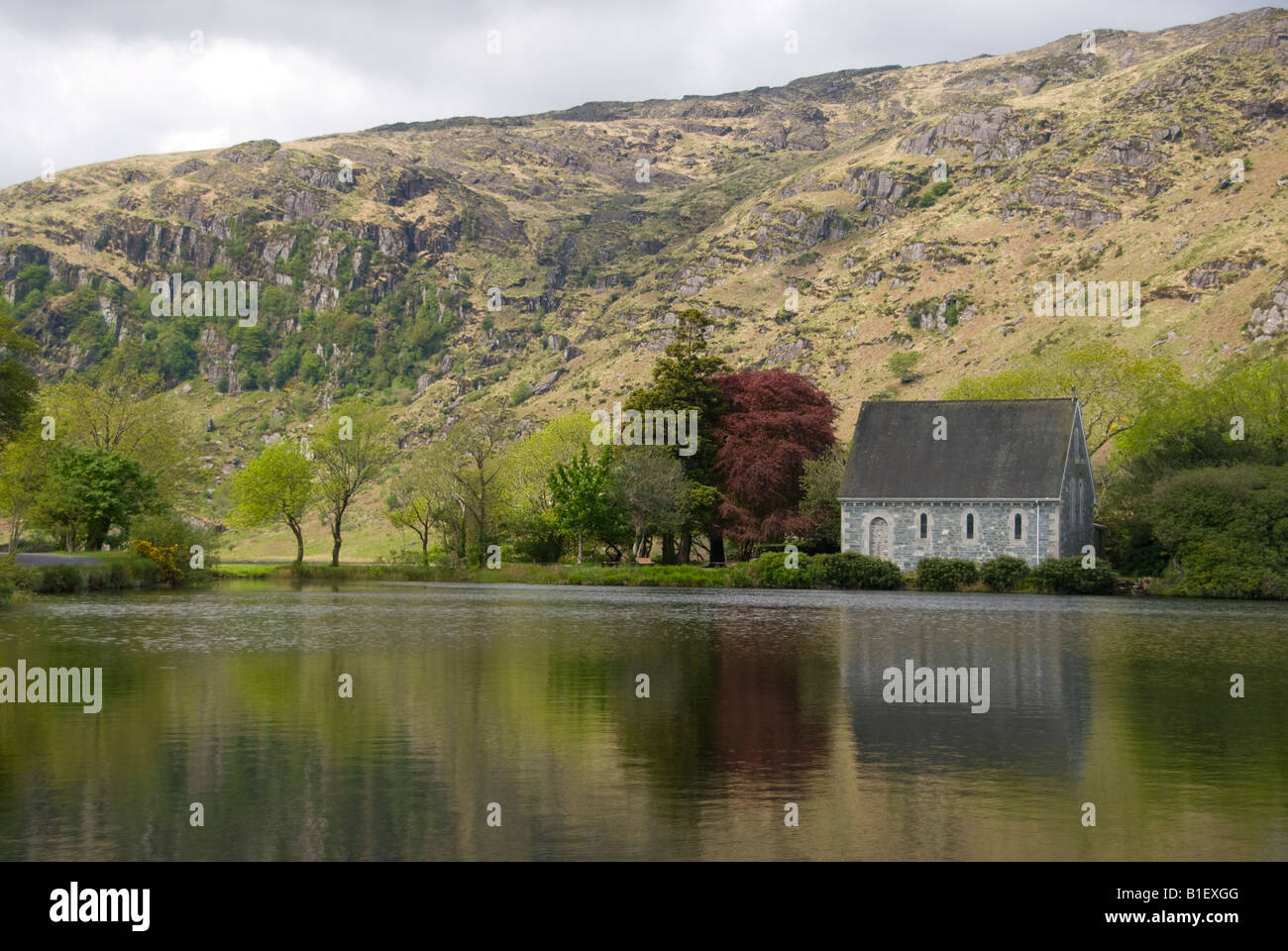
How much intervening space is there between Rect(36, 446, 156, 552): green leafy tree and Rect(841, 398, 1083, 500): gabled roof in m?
36.9

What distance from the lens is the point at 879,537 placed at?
69.2m

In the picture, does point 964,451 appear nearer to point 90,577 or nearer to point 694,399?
point 694,399

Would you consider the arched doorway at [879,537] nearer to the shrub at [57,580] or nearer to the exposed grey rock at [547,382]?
the shrub at [57,580]

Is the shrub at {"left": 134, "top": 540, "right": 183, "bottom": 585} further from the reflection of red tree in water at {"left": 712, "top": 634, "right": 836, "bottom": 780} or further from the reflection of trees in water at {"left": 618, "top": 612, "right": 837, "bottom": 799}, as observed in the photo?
the reflection of red tree in water at {"left": 712, "top": 634, "right": 836, "bottom": 780}

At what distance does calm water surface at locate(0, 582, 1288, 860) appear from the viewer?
12.8 meters

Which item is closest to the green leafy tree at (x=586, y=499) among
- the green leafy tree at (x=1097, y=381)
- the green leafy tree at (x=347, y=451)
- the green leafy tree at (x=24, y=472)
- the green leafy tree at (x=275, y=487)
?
the green leafy tree at (x=347, y=451)

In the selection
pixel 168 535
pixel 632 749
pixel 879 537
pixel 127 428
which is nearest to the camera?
pixel 632 749

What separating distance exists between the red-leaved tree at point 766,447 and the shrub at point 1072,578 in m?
14.1

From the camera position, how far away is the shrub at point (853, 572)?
65.9 meters

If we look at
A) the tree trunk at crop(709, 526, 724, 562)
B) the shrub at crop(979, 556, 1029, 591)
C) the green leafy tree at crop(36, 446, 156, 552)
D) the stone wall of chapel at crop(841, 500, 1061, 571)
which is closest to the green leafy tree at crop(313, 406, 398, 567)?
the green leafy tree at crop(36, 446, 156, 552)

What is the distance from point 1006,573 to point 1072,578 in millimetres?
3383

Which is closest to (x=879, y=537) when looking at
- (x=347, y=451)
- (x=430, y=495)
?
(x=430, y=495)
